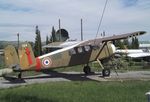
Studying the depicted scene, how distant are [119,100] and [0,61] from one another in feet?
119

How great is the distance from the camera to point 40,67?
23641 millimetres

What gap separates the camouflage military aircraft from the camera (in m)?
23.1

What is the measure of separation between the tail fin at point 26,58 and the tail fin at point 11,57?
317 millimetres

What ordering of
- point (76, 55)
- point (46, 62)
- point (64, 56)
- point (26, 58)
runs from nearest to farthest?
point (26, 58) < point (46, 62) < point (64, 56) < point (76, 55)

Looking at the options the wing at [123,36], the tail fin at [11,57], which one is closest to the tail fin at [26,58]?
Result: the tail fin at [11,57]

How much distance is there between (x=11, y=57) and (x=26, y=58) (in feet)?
3.23

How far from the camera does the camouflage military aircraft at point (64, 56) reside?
910 inches

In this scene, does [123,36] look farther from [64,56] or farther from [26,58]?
[26,58]

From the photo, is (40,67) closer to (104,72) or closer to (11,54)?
(11,54)

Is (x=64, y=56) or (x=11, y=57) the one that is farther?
(x=64, y=56)

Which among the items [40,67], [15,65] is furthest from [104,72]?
[15,65]

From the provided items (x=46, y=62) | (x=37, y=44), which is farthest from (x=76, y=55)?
(x=37, y=44)

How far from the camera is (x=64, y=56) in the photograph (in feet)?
80.0

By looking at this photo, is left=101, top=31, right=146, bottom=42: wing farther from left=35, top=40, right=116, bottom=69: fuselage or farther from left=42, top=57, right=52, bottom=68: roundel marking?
left=42, top=57, right=52, bottom=68: roundel marking
